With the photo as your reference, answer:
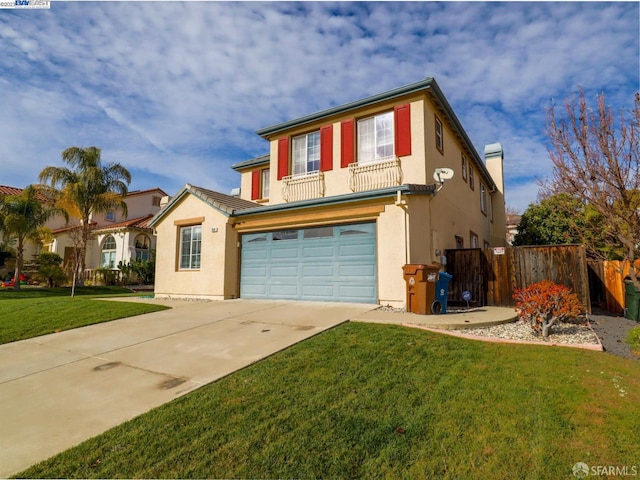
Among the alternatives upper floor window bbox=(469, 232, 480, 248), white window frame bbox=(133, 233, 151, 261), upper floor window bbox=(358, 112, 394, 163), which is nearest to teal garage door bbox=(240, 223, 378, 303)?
upper floor window bbox=(358, 112, 394, 163)

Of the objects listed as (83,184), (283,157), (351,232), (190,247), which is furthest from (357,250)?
(83,184)

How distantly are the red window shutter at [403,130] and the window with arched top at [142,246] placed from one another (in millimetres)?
21421

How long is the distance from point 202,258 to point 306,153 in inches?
236

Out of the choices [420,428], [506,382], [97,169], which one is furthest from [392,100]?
[97,169]

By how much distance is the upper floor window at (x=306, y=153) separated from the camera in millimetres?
14188

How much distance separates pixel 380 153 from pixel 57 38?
956cm

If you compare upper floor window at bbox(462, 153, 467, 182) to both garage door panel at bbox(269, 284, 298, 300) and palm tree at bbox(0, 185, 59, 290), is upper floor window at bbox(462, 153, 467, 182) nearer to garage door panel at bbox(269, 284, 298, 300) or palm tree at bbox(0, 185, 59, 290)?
garage door panel at bbox(269, 284, 298, 300)

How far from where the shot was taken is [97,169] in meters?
20.6

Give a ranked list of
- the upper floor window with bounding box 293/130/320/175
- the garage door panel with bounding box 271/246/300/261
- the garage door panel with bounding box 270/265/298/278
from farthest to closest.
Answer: the upper floor window with bounding box 293/130/320/175
the garage door panel with bounding box 271/246/300/261
the garage door panel with bounding box 270/265/298/278

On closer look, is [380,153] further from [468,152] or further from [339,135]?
[468,152]

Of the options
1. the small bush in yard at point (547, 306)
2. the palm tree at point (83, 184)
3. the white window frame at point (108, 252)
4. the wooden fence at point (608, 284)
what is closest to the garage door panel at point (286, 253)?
the small bush in yard at point (547, 306)

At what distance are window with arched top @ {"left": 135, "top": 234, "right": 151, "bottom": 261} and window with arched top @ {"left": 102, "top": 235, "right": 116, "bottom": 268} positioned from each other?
2.01m

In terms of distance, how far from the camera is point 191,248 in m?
13.6

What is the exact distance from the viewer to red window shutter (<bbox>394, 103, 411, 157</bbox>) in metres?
11.7
